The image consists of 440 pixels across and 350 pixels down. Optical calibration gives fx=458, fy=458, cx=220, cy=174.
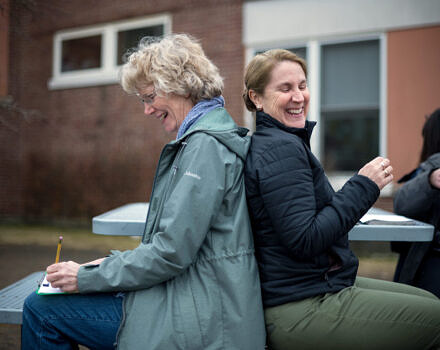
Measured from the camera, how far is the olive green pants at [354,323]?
1.67 meters

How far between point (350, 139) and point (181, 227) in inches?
252

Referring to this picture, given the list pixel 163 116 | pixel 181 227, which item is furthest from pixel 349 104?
pixel 181 227

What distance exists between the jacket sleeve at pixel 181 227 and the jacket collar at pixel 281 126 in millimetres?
309

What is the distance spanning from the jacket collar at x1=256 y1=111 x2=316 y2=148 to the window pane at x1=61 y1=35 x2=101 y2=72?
8521 millimetres

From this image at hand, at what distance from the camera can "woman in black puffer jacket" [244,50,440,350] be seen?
1632 mm

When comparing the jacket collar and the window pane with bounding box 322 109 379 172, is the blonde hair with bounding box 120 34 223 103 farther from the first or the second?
the window pane with bounding box 322 109 379 172

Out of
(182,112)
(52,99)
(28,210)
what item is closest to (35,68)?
(52,99)

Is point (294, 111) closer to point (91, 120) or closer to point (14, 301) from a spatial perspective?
point (14, 301)

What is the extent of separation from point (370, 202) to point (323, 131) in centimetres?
617

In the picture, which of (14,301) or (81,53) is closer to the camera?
(14,301)

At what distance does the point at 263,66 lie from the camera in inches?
75.3

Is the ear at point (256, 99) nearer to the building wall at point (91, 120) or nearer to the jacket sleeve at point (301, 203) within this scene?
the jacket sleeve at point (301, 203)

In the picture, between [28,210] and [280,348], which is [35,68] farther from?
[280,348]

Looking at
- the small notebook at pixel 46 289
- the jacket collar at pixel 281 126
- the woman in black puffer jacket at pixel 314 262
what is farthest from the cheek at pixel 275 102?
the small notebook at pixel 46 289
